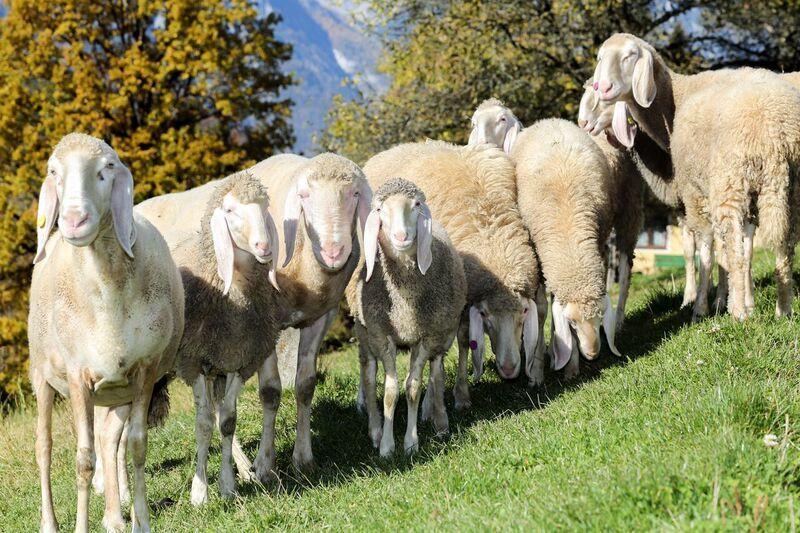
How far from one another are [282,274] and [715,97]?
3.66 meters

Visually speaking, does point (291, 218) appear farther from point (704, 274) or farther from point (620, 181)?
point (704, 274)

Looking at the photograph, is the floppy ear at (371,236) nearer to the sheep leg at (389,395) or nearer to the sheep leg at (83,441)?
the sheep leg at (389,395)

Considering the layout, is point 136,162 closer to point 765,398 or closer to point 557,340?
point 557,340

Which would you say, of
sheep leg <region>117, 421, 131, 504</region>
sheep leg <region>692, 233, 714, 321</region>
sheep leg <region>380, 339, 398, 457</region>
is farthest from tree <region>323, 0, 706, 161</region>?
sheep leg <region>117, 421, 131, 504</region>

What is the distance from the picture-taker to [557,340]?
6.96 meters

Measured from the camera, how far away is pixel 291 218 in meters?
6.07

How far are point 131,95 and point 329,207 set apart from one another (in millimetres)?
11951

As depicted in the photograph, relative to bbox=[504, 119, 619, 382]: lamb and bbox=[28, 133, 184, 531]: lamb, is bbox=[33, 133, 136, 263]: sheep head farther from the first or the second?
bbox=[504, 119, 619, 382]: lamb

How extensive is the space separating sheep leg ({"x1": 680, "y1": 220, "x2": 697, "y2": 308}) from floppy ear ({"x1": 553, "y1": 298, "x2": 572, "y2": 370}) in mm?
2076

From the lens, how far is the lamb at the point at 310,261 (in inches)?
229

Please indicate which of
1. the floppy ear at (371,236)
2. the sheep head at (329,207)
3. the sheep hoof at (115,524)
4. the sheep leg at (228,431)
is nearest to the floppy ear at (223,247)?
the sheep head at (329,207)

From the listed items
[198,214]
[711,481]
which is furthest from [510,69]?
[711,481]

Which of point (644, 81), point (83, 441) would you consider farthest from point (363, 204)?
point (644, 81)

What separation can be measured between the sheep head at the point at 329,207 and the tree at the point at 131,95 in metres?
9.58
